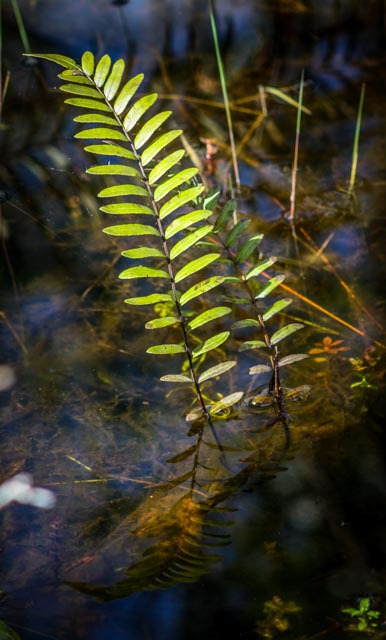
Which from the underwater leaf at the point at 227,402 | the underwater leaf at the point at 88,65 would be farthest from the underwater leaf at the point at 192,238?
the underwater leaf at the point at 88,65

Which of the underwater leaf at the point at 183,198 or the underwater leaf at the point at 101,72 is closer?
the underwater leaf at the point at 183,198

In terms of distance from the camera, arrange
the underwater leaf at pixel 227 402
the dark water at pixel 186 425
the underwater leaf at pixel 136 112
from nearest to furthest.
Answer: the dark water at pixel 186 425, the underwater leaf at pixel 136 112, the underwater leaf at pixel 227 402

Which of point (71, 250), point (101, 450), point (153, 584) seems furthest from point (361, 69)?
point (153, 584)

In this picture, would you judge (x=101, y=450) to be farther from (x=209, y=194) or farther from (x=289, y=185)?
(x=289, y=185)

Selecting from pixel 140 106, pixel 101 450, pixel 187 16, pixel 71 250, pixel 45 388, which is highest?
pixel 187 16

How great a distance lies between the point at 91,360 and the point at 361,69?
3039 millimetres

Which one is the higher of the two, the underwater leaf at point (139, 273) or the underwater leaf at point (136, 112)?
the underwater leaf at point (136, 112)

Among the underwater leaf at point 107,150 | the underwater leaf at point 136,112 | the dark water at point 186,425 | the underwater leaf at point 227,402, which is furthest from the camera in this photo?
the underwater leaf at point 227,402

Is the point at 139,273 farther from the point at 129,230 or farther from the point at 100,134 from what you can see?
the point at 100,134

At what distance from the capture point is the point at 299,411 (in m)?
2.67

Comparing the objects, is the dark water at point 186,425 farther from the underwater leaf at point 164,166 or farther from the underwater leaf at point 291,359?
the underwater leaf at point 164,166

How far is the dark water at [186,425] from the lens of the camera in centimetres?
213

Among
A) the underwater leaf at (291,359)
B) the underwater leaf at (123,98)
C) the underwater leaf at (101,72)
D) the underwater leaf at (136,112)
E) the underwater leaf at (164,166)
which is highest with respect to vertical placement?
the underwater leaf at (101,72)

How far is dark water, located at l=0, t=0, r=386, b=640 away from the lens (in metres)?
2.13
